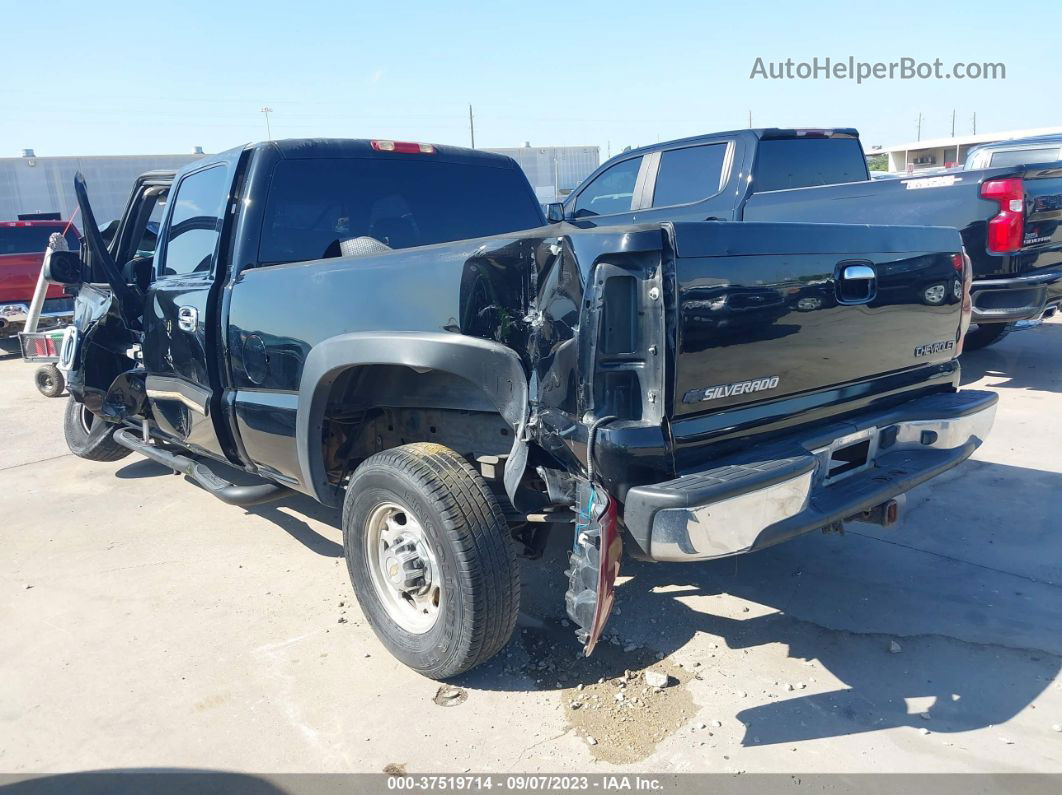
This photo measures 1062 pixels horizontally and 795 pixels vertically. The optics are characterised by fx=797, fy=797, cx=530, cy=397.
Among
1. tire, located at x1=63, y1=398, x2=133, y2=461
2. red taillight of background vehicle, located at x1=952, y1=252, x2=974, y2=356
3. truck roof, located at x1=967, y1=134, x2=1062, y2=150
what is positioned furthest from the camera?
truck roof, located at x1=967, y1=134, x2=1062, y2=150

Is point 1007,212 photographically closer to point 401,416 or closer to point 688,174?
point 688,174

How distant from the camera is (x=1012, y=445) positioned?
545 centimetres

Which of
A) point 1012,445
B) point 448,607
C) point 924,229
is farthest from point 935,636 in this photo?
point 1012,445

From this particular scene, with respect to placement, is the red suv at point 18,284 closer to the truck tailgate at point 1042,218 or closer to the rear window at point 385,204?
the rear window at point 385,204

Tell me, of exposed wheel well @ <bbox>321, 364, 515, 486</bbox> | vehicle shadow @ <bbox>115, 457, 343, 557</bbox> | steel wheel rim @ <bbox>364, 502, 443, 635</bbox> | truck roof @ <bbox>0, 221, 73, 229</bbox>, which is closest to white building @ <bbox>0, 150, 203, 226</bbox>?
truck roof @ <bbox>0, 221, 73, 229</bbox>

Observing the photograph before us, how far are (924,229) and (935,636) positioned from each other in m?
1.66

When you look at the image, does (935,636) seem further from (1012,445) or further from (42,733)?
(42,733)

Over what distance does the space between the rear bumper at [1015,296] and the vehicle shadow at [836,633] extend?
2.81 metres

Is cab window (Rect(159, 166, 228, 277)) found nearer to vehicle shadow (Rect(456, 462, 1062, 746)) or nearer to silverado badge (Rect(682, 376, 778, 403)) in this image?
vehicle shadow (Rect(456, 462, 1062, 746))

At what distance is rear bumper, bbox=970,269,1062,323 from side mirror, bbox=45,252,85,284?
21.9ft

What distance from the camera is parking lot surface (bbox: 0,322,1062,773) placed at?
2.68 meters

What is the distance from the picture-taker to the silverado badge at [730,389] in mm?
2479

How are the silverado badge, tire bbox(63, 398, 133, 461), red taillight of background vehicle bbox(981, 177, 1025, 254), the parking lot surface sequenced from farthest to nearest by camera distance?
1. red taillight of background vehicle bbox(981, 177, 1025, 254)
2. tire bbox(63, 398, 133, 461)
3. the parking lot surface
4. the silverado badge

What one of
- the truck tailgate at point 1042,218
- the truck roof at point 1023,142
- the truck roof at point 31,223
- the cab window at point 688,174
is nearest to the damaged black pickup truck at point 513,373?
the cab window at point 688,174
